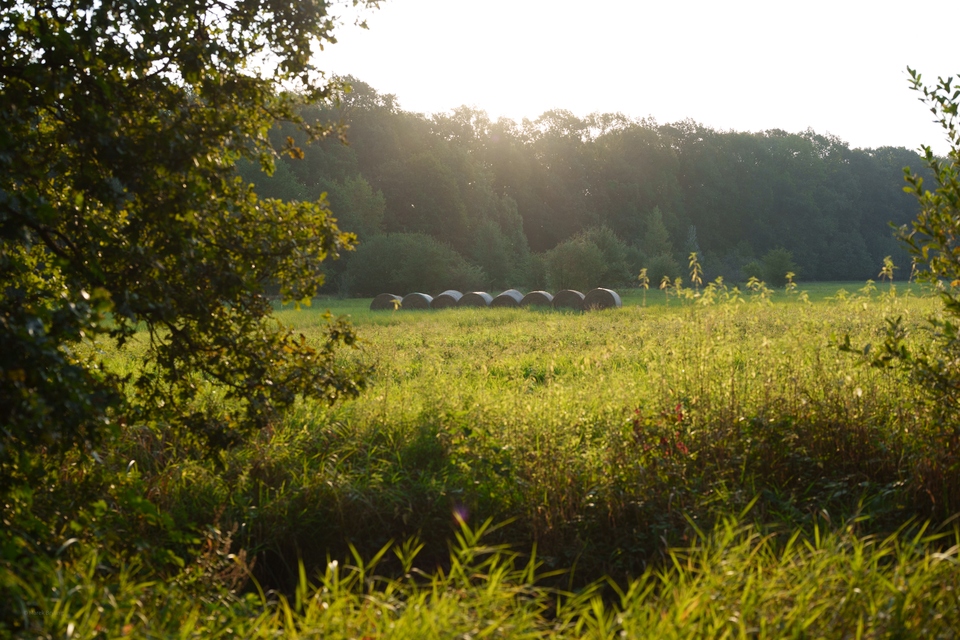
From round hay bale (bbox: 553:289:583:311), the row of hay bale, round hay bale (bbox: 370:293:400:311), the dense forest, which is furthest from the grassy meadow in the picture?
the dense forest

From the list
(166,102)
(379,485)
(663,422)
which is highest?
(166,102)

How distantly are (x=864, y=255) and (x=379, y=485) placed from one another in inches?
2892

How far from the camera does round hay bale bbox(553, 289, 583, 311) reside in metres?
26.0

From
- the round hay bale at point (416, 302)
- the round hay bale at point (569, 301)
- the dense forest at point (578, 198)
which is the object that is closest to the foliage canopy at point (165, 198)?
the round hay bale at point (569, 301)

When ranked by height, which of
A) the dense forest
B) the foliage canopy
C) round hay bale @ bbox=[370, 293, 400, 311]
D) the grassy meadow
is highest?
the dense forest

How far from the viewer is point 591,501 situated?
20.0 feet

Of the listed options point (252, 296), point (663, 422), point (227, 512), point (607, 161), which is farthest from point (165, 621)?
point (607, 161)

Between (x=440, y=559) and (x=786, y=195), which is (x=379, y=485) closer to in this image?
(x=440, y=559)

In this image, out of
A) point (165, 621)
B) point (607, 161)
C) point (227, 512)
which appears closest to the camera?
point (165, 621)

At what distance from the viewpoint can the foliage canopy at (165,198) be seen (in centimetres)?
446

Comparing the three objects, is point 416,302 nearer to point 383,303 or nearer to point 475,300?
point 383,303

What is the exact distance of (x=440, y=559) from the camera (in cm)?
601

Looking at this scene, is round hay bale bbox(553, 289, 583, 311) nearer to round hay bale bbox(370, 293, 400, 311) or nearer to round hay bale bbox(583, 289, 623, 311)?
round hay bale bbox(583, 289, 623, 311)

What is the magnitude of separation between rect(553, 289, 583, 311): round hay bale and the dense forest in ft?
39.8
